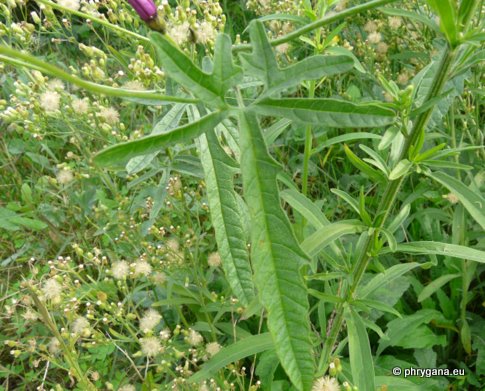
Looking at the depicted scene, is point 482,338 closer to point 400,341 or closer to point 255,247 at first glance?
point 400,341

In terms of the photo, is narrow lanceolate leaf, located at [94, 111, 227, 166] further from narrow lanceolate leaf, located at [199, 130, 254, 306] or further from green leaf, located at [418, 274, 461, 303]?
green leaf, located at [418, 274, 461, 303]

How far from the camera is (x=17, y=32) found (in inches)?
78.4

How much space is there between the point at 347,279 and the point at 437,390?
798 mm

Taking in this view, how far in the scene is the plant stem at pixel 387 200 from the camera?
100 centimetres

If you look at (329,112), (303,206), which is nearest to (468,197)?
(303,206)

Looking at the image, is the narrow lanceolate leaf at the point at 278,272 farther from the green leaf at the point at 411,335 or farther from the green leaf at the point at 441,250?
the green leaf at the point at 411,335

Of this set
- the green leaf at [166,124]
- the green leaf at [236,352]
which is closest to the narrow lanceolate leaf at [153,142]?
the green leaf at [166,124]

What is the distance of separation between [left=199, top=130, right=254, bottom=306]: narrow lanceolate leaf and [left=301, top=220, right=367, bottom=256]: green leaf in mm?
441

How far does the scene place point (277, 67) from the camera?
0.81 m

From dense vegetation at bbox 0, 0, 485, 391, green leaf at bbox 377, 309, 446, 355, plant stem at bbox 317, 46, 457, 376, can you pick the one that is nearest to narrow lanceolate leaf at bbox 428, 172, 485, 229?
dense vegetation at bbox 0, 0, 485, 391

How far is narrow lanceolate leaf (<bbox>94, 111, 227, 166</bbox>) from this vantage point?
2.39 feet

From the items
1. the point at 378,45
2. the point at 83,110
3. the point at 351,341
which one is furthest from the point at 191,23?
the point at 378,45

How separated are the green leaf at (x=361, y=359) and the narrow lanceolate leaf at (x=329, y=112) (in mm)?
797

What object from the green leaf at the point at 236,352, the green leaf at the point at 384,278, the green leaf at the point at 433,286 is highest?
the green leaf at the point at 384,278
